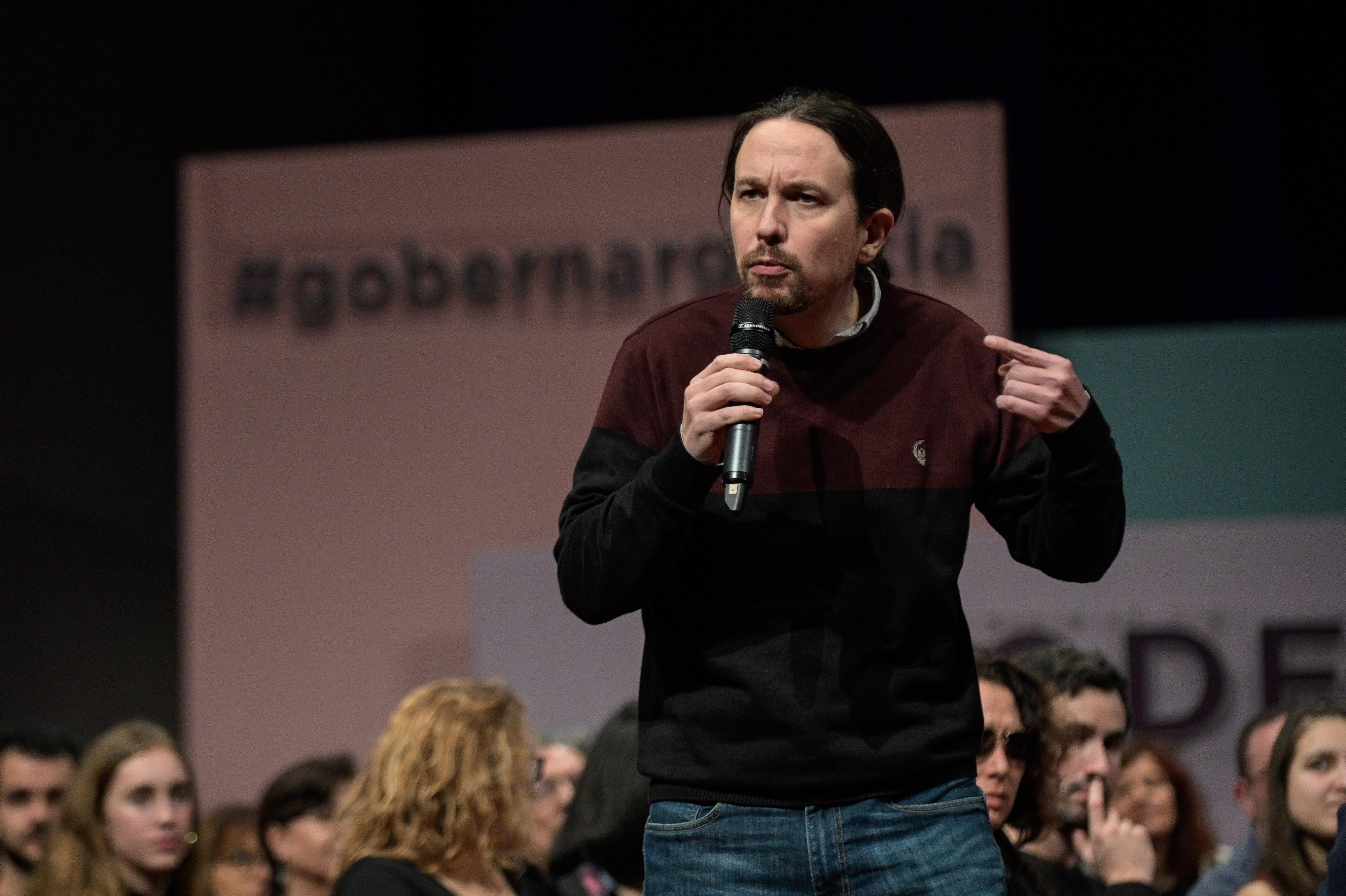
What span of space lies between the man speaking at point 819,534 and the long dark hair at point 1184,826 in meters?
2.65

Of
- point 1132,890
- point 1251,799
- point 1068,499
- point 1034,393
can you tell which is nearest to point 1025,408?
point 1034,393

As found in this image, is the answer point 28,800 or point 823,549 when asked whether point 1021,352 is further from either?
point 28,800

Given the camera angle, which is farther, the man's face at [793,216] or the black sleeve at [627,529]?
the man's face at [793,216]

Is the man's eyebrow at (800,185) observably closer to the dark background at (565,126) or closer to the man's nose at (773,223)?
the man's nose at (773,223)

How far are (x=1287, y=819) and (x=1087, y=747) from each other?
49 cm

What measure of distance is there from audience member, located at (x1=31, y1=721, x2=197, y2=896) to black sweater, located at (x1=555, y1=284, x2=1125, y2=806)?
8.25 feet

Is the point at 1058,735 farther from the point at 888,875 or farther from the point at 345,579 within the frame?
the point at 345,579

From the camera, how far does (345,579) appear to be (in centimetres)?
614

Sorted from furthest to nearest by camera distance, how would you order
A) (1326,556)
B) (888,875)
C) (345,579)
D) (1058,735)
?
(345,579) < (1326,556) < (1058,735) < (888,875)

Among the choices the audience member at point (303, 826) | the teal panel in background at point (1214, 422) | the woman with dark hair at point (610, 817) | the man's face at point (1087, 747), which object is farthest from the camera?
the teal panel in background at point (1214, 422)

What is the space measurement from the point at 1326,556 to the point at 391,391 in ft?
11.2

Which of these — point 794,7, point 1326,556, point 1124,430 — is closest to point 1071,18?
point 794,7

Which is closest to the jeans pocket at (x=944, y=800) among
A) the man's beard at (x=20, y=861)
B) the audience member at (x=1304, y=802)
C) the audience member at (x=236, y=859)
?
the audience member at (x=1304, y=802)

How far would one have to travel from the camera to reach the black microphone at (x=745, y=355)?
5.34 feet
